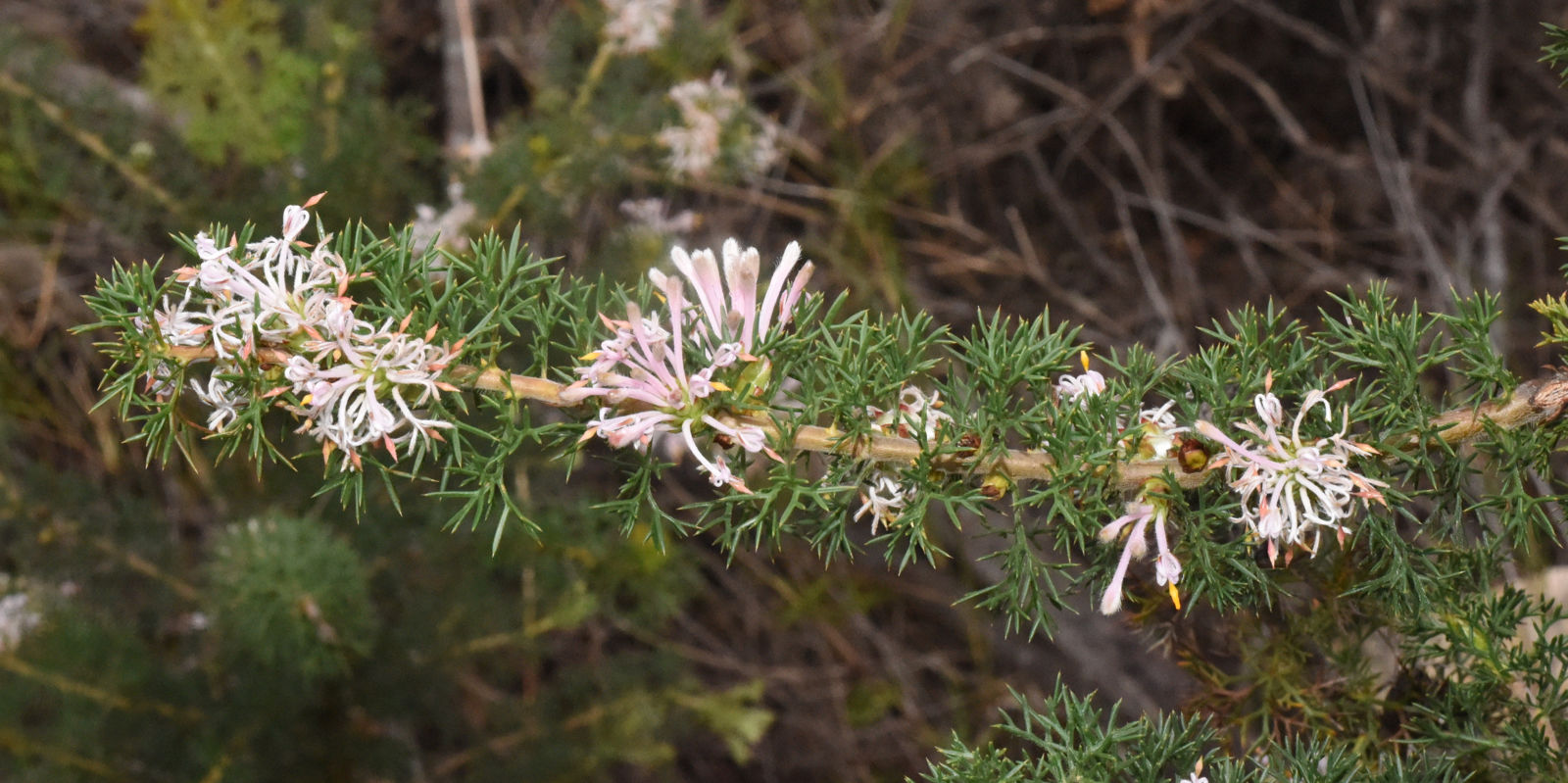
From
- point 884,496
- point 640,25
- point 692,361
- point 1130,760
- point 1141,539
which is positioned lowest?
point 1130,760

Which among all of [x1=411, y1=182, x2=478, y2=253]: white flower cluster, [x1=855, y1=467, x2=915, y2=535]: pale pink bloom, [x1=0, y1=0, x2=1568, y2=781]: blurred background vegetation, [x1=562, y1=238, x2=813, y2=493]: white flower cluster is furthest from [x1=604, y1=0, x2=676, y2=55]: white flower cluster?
[x1=855, y1=467, x2=915, y2=535]: pale pink bloom

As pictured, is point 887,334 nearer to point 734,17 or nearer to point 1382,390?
point 1382,390

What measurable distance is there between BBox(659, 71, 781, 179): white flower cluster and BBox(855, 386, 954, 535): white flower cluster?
203 cm

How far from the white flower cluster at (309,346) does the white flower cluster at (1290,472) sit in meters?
0.79

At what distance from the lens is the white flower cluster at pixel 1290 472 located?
1.05m

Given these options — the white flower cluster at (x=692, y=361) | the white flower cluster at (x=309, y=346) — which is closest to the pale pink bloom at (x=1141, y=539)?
the white flower cluster at (x=692, y=361)

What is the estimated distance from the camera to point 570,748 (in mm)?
3174

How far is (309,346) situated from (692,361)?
0.39 m

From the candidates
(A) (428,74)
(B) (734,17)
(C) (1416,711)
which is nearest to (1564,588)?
(C) (1416,711)

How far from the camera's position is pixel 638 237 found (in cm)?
324

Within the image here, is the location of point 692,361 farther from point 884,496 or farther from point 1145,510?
point 1145,510

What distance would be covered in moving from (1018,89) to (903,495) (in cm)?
316

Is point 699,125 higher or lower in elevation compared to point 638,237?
higher

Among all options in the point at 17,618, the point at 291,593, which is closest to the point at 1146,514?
the point at 291,593
